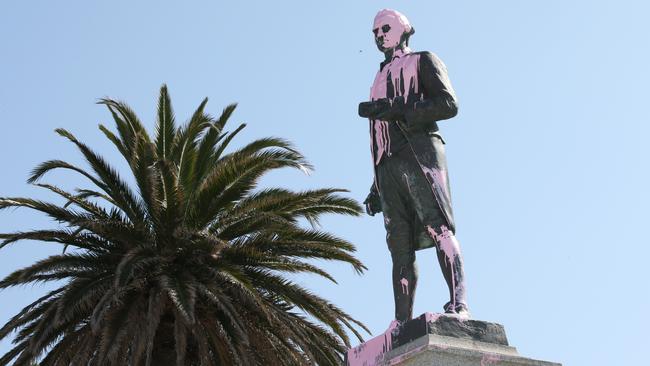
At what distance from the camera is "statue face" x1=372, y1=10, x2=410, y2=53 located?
7176 millimetres

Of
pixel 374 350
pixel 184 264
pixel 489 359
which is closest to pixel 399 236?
pixel 374 350

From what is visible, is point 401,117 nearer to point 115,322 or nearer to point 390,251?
point 390,251

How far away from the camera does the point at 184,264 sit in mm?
18078

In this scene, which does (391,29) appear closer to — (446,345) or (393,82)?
(393,82)

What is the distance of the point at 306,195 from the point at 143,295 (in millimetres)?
3279

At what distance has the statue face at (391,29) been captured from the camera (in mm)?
7176

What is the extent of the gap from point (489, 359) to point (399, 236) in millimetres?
1135

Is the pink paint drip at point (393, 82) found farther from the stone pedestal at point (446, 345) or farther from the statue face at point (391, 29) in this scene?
the stone pedestal at point (446, 345)

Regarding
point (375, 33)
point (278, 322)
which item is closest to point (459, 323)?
point (375, 33)

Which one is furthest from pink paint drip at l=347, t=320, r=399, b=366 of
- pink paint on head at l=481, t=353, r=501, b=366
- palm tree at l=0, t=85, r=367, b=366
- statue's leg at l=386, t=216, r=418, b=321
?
palm tree at l=0, t=85, r=367, b=366

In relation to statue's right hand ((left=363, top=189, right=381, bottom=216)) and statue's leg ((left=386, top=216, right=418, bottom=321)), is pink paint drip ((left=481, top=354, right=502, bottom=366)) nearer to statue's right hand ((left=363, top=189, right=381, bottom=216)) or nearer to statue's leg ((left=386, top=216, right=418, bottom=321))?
statue's leg ((left=386, top=216, right=418, bottom=321))

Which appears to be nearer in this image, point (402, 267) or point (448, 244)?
point (448, 244)

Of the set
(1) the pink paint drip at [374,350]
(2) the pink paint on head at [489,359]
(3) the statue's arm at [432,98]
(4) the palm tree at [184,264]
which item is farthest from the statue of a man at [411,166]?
(4) the palm tree at [184,264]

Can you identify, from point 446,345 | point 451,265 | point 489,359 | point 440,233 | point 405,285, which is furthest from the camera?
point 405,285
